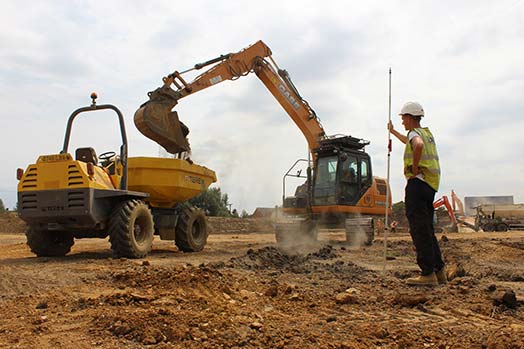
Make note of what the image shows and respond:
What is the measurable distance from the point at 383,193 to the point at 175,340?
13.8 meters

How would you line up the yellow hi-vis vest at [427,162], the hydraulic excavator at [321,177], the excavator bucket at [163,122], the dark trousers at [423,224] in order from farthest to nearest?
the hydraulic excavator at [321,177] < the excavator bucket at [163,122] < the yellow hi-vis vest at [427,162] < the dark trousers at [423,224]

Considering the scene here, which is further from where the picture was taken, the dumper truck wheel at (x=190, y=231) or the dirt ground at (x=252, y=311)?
the dumper truck wheel at (x=190, y=231)

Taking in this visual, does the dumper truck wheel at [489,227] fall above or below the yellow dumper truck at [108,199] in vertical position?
below

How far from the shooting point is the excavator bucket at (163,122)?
11.4 meters

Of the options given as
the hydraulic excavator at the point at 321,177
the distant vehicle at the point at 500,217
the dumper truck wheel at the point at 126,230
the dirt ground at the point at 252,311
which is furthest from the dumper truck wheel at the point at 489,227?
the dumper truck wheel at the point at 126,230

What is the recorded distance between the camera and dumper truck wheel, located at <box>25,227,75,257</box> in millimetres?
9297

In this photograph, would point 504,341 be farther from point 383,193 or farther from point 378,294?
point 383,193

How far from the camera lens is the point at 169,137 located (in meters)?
11.6

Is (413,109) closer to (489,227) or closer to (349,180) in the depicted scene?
(349,180)

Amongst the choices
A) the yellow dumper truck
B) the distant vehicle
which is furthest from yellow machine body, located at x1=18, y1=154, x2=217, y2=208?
the distant vehicle

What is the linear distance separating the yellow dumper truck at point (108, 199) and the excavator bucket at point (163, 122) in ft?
3.55

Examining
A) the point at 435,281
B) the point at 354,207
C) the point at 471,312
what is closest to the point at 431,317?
the point at 471,312

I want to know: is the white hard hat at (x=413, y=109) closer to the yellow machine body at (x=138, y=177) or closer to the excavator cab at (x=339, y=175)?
the yellow machine body at (x=138, y=177)

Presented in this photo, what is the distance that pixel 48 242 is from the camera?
949cm
